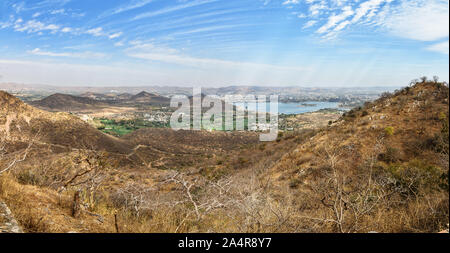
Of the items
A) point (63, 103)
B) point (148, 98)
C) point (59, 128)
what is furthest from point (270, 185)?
point (148, 98)

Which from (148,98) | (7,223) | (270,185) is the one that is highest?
(148,98)

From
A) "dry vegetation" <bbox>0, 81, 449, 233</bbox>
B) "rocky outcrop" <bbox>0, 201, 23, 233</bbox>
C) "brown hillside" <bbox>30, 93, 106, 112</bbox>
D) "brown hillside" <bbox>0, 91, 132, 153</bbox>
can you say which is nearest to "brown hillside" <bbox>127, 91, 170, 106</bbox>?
"brown hillside" <bbox>30, 93, 106, 112</bbox>

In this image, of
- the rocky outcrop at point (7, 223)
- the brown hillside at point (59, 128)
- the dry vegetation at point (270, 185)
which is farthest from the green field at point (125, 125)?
the rocky outcrop at point (7, 223)

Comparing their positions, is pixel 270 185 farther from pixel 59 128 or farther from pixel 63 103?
pixel 63 103
